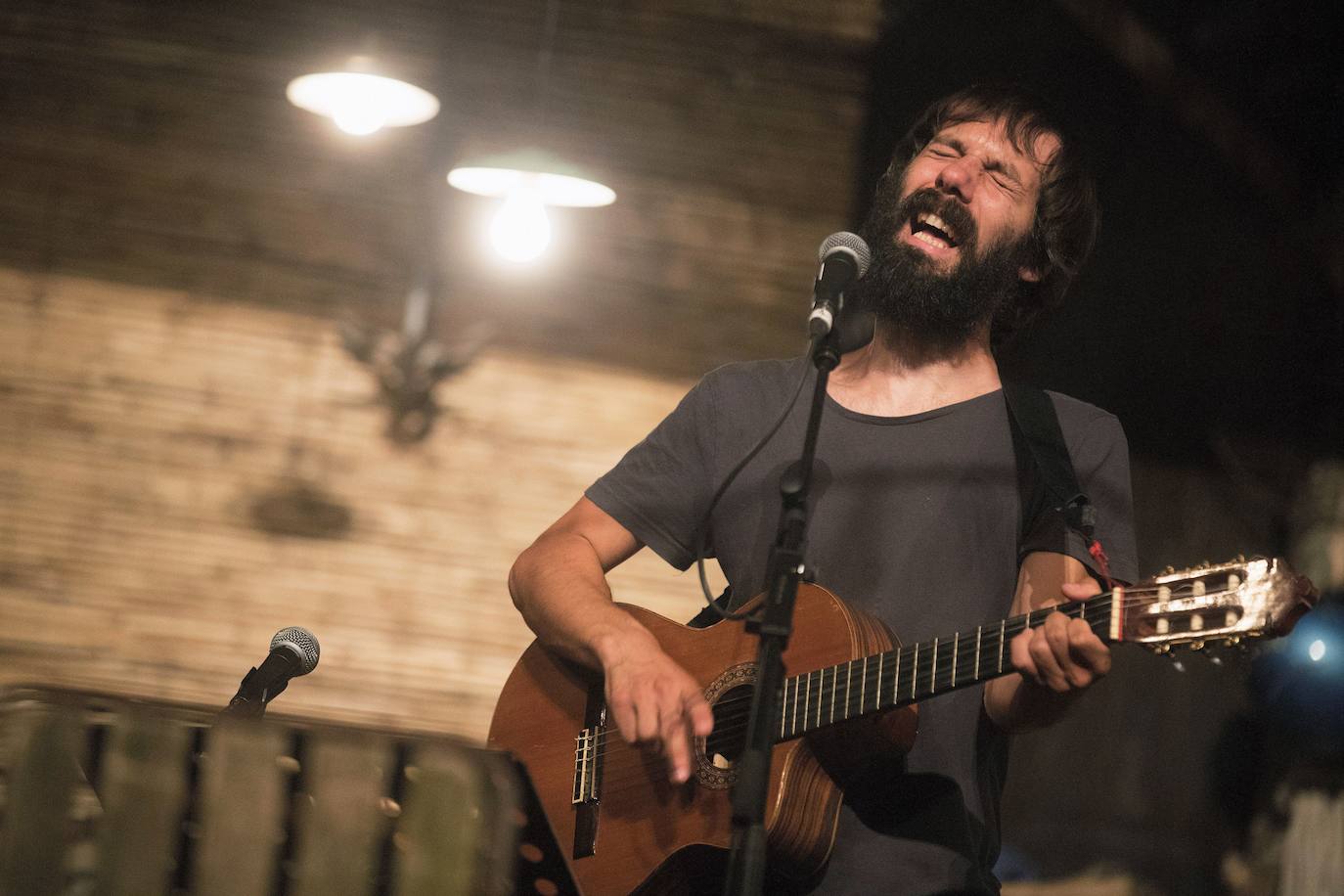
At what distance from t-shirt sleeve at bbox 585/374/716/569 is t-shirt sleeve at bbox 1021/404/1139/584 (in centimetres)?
71

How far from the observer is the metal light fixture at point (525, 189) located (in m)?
4.34

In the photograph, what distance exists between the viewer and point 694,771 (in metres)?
2.41

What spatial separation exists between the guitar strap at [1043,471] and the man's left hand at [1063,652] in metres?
0.30

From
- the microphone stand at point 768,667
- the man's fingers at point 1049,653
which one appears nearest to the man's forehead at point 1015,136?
the microphone stand at point 768,667

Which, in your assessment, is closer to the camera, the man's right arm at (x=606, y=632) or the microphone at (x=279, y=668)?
the man's right arm at (x=606, y=632)

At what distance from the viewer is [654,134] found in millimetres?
5641

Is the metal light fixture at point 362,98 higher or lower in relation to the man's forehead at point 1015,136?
higher

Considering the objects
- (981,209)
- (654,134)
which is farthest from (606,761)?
(654,134)

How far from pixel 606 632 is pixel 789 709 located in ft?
1.37

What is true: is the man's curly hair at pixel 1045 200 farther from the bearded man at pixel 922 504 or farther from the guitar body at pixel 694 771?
the guitar body at pixel 694 771

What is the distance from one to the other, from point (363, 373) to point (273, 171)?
3.05 ft

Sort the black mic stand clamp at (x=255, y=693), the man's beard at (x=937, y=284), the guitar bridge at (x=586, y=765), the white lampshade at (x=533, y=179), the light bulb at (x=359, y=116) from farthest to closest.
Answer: the light bulb at (x=359, y=116), the white lampshade at (x=533, y=179), the man's beard at (x=937, y=284), the guitar bridge at (x=586, y=765), the black mic stand clamp at (x=255, y=693)

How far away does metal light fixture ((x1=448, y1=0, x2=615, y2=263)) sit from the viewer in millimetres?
4344

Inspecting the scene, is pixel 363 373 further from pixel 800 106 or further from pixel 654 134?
pixel 800 106
